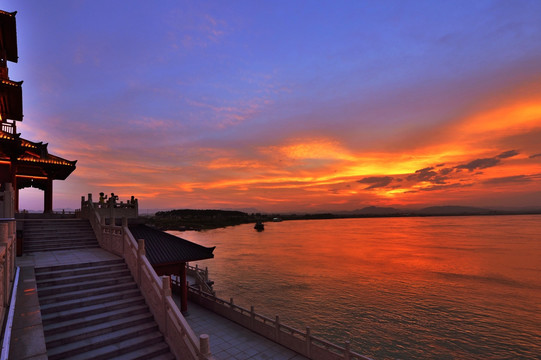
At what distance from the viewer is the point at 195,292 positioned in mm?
18109

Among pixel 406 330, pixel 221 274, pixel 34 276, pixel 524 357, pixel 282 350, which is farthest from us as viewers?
pixel 221 274

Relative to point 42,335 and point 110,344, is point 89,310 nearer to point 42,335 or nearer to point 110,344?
point 110,344

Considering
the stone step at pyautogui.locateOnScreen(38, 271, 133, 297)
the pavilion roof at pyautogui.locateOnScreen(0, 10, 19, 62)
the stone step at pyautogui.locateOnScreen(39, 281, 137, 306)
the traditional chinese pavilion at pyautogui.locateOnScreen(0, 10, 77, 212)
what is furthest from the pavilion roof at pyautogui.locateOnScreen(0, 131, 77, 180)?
the stone step at pyautogui.locateOnScreen(39, 281, 137, 306)

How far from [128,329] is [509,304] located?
40.8 m

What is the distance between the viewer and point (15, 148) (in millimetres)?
18297

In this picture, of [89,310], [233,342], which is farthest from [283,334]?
[89,310]

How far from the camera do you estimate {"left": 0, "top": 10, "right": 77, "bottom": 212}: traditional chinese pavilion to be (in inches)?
683

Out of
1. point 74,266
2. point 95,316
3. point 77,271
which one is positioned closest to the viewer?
point 95,316

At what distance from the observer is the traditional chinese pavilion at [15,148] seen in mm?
17344

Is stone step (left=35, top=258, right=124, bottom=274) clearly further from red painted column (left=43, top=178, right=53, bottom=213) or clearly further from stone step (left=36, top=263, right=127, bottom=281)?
red painted column (left=43, top=178, right=53, bottom=213)

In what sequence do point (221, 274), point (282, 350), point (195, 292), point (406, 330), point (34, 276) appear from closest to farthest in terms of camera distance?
point (34, 276)
point (282, 350)
point (195, 292)
point (406, 330)
point (221, 274)

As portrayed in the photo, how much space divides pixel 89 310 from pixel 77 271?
2.25 m

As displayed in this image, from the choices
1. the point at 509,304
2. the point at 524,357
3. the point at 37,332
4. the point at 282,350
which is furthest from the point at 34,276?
the point at 509,304

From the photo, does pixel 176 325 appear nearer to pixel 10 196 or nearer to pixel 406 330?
pixel 10 196
